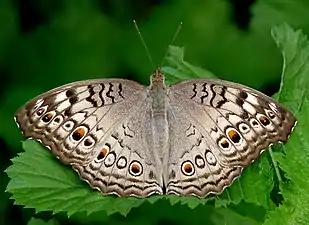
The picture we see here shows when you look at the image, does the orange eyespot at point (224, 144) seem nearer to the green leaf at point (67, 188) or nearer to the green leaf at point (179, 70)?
the green leaf at point (67, 188)

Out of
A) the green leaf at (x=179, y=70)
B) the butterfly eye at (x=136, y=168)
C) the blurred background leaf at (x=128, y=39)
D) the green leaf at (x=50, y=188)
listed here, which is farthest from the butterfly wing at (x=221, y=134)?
the blurred background leaf at (x=128, y=39)

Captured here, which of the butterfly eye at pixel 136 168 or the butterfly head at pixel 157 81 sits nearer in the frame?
the butterfly eye at pixel 136 168

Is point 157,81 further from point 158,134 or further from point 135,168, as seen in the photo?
point 135,168

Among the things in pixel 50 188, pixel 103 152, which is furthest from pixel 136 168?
pixel 50 188

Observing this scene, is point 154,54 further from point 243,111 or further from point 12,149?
point 243,111

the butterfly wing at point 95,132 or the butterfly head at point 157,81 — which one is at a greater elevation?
the butterfly head at point 157,81

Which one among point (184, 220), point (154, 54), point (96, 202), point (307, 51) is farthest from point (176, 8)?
point (96, 202)
